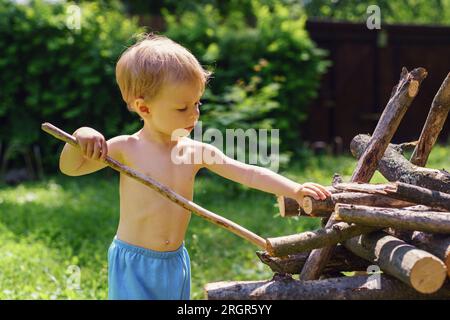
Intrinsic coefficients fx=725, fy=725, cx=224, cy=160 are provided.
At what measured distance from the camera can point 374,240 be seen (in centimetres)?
294

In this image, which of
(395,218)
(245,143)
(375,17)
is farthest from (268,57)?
(395,218)

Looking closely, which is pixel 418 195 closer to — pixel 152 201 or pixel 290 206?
pixel 290 206

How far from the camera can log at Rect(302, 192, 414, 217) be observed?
118 inches

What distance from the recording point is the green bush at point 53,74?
31.2 ft

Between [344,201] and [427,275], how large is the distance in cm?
58

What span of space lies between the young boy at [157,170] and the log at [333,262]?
1.16 ft

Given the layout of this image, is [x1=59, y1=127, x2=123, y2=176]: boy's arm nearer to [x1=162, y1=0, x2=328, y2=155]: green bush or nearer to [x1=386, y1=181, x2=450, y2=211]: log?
[x1=386, y1=181, x2=450, y2=211]: log

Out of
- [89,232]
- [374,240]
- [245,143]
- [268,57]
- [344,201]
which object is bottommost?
[89,232]

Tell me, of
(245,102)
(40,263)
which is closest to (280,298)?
(40,263)

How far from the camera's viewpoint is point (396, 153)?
3.60 meters

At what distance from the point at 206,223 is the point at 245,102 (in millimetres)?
1889

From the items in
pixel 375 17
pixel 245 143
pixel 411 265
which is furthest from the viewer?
pixel 245 143

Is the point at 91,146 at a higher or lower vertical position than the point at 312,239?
higher

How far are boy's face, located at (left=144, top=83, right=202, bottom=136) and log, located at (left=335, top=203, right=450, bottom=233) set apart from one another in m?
0.71
